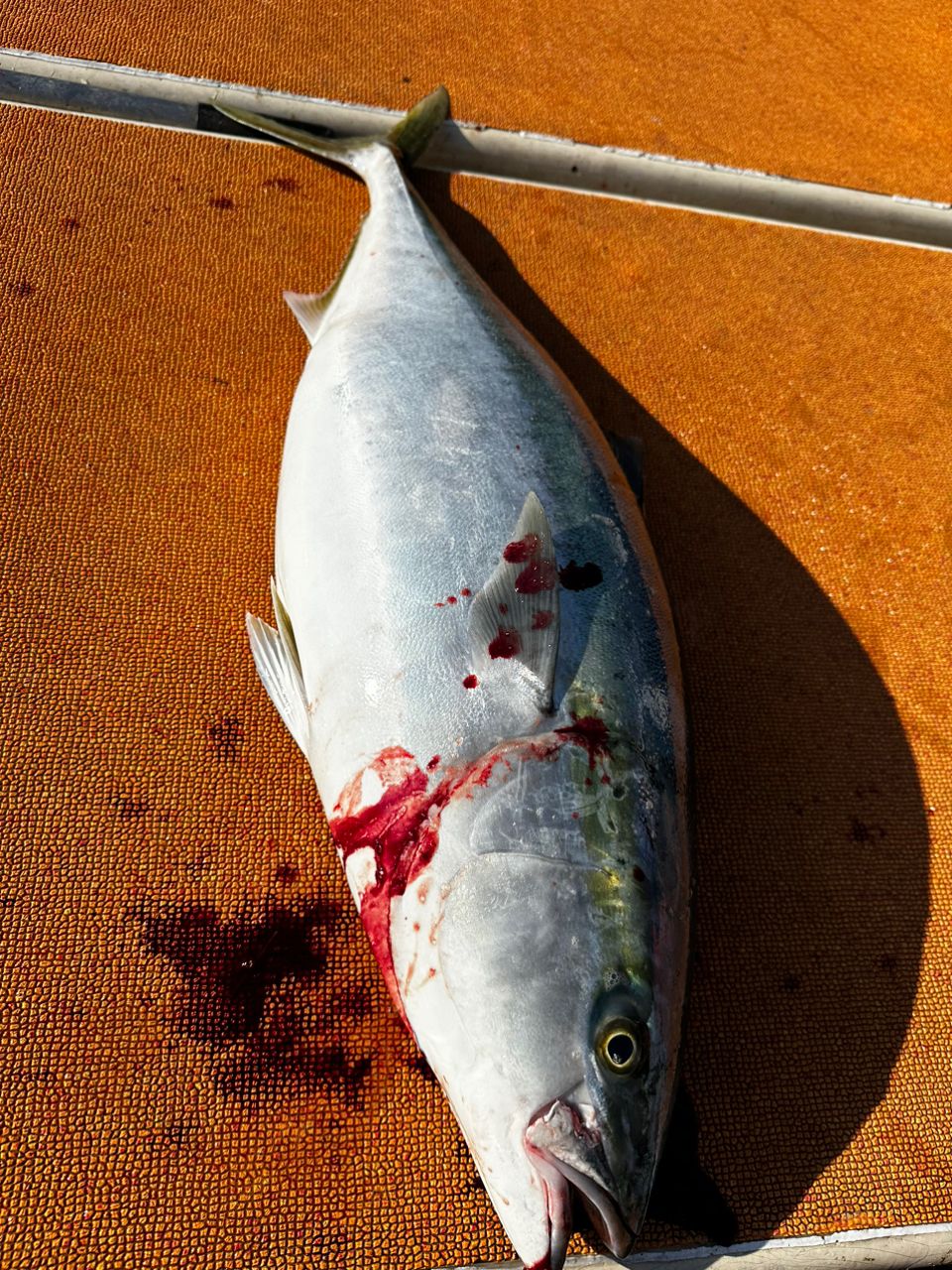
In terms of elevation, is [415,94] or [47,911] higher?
[415,94]

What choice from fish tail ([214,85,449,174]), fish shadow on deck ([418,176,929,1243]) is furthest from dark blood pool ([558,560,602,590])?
fish tail ([214,85,449,174])

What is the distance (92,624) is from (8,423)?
0.58m

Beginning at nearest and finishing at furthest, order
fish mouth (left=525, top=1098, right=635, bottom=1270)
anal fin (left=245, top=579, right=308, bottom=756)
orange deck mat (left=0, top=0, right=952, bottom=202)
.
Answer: fish mouth (left=525, top=1098, right=635, bottom=1270), anal fin (left=245, top=579, right=308, bottom=756), orange deck mat (left=0, top=0, right=952, bottom=202)

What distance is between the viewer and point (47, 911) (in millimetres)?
1455

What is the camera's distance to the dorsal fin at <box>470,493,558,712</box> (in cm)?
136

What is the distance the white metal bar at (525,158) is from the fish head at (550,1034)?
2280 millimetres

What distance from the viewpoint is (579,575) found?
1480mm

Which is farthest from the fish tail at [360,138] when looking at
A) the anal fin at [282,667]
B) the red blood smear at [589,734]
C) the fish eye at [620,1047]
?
the fish eye at [620,1047]

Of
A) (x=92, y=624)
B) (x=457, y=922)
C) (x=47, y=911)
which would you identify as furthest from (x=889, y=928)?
(x=92, y=624)

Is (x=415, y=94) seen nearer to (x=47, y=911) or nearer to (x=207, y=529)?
(x=207, y=529)

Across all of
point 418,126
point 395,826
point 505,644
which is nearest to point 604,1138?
point 395,826

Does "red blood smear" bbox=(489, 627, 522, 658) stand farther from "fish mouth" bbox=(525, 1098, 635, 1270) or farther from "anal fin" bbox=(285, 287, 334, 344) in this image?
"anal fin" bbox=(285, 287, 334, 344)

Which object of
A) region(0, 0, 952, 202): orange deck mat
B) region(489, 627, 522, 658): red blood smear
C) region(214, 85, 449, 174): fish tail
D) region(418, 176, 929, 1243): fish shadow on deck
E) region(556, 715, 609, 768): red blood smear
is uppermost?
region(0, 0, 952, 202): orange deck mat

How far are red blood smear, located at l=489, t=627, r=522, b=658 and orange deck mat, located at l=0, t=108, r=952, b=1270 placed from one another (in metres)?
0.54
